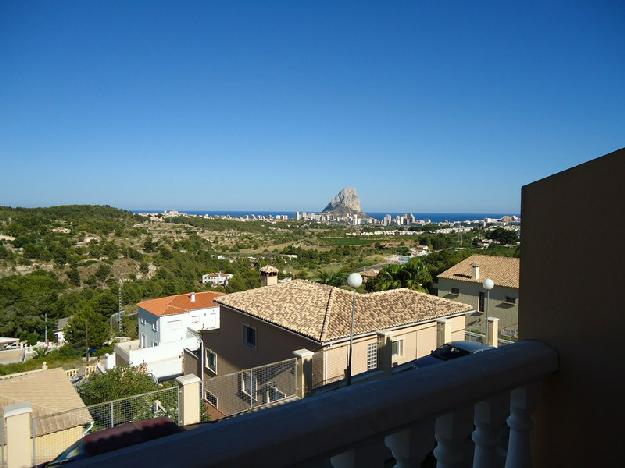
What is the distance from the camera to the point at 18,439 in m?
6.29

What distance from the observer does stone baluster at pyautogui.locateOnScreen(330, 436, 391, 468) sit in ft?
3.10

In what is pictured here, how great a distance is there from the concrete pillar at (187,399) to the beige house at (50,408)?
152 centimetres

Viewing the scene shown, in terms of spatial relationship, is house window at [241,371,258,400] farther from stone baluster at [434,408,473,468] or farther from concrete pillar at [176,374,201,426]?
stone baluster at [434,408,473,468]

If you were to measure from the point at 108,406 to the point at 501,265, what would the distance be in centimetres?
2181

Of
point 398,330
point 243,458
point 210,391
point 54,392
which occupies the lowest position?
point 54,392

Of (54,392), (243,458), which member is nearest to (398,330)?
(54,392)

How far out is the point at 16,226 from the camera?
5131cm

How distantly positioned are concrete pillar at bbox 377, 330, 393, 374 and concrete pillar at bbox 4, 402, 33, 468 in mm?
6724

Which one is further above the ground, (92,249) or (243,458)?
(243,458)

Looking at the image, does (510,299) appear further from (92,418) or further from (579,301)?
(579,301)

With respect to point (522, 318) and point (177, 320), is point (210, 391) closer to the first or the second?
point (522, 318)

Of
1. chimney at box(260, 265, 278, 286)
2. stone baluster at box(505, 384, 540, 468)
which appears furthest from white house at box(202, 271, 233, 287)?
stone baluster at box(505, 384, 540, 468)

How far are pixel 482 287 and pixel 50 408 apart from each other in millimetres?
20179

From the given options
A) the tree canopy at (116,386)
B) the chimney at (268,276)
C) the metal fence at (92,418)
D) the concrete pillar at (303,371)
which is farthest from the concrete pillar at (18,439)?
the chimney at (268,276)
